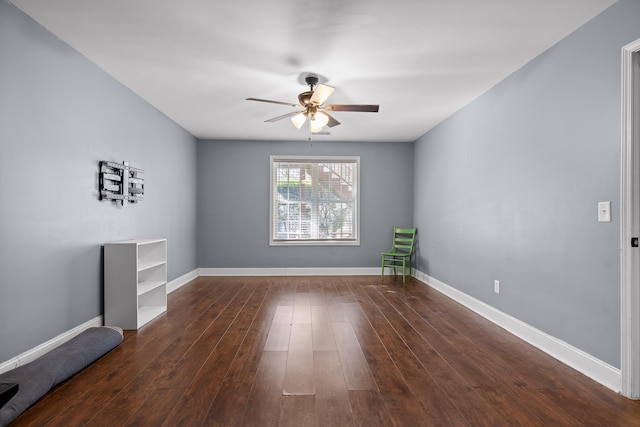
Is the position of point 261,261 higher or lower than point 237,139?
lower

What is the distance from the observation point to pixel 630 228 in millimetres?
2125

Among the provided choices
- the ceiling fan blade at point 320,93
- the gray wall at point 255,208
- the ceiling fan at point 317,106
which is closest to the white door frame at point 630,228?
the ceiling fan at point 317,106

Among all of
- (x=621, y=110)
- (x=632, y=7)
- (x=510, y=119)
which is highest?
(x=632, y=7)

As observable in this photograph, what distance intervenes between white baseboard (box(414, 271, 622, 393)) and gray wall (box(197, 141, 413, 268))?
8.40ft

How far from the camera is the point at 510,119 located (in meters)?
3.43

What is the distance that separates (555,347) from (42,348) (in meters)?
3.89

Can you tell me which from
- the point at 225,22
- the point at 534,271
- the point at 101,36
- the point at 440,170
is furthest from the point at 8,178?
the point at 440,170

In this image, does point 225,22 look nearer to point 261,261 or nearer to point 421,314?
point 421,314

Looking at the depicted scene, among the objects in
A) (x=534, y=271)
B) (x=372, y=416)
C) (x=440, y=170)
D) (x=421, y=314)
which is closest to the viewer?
(x=372, y=416)

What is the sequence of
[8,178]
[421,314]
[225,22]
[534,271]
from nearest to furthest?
[8,178]
[225,22]
[534,271]
[421,314]

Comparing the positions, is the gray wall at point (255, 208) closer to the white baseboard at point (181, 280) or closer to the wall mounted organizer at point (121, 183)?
the white baseboard at point (181, 280)

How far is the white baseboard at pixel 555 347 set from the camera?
7.42ft

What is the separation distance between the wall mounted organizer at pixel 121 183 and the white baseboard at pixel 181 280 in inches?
60.3

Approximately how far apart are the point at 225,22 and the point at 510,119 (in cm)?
273
